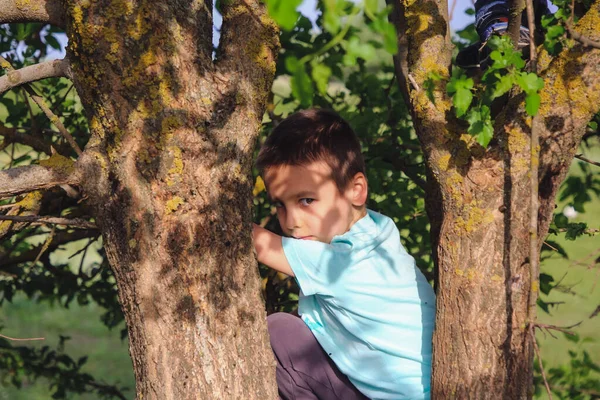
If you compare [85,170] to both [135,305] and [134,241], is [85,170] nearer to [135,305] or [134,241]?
[134,241]

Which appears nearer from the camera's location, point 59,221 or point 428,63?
point 59,221

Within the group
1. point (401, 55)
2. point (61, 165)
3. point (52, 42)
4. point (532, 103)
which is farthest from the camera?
point (52, 42)

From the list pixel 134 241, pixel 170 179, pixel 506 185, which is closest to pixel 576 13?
pixel 506 185

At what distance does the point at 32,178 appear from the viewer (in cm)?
224

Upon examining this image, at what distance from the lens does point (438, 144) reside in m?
2.36

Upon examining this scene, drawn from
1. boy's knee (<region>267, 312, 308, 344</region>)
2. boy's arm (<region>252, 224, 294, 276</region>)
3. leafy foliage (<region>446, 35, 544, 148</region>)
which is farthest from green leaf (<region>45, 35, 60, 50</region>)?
leafy foliage (<region>446, 35, 544, 148</region>)

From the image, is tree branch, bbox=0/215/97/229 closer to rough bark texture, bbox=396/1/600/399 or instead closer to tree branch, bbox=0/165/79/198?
tree branch, bbox=0/165/79/198

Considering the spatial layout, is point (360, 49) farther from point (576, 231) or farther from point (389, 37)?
point (576, 231)

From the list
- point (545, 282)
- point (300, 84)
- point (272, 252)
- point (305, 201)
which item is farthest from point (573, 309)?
point (300, 84)

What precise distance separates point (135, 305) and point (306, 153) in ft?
3.48

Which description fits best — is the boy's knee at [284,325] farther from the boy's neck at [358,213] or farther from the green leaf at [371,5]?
the green leaf at [371,5]

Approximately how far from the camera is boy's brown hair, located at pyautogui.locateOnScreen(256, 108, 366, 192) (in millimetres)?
2965

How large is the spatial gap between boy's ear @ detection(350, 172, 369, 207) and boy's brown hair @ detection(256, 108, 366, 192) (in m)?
0.02

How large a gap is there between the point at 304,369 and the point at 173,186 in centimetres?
104
